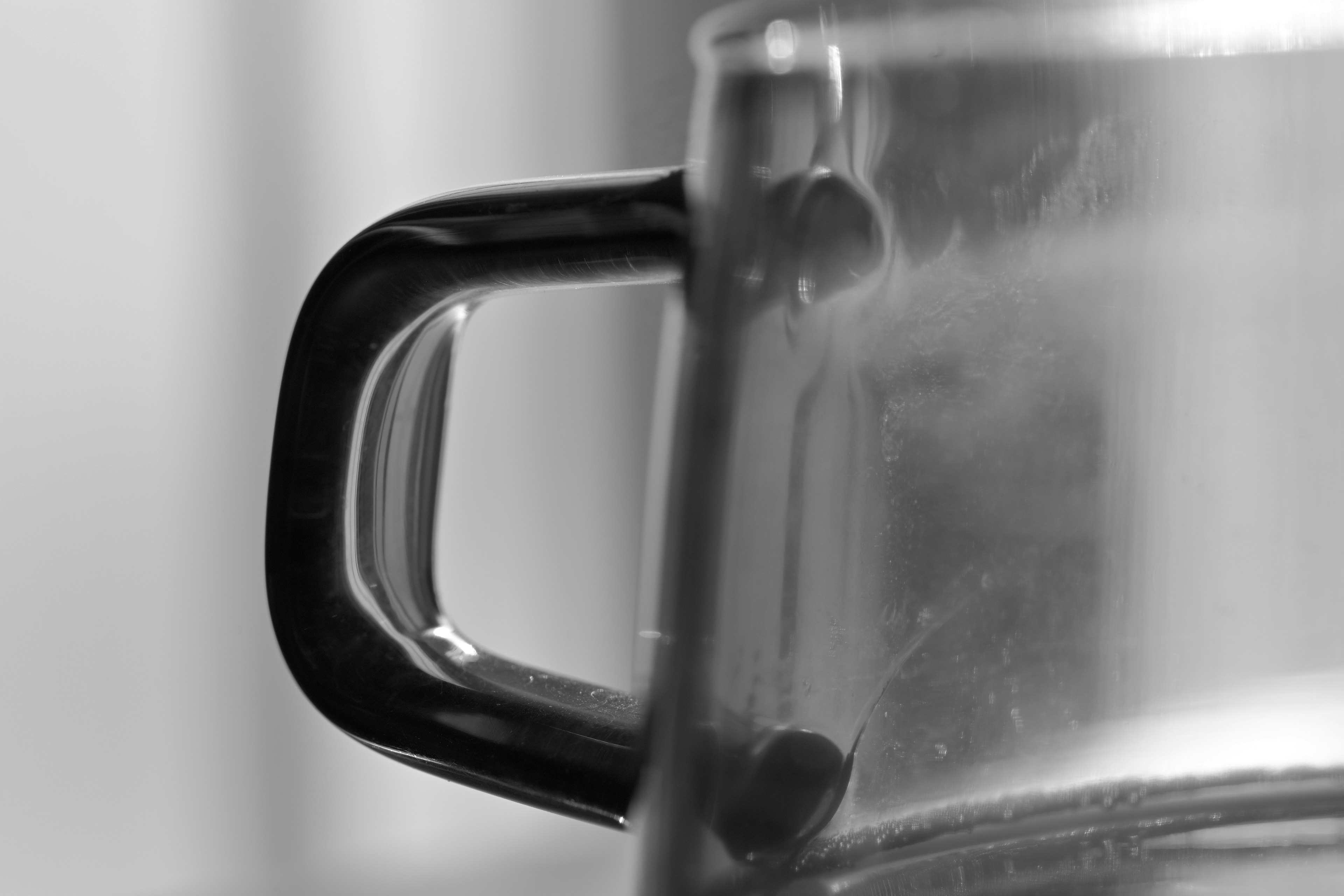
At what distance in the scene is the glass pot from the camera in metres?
0.09

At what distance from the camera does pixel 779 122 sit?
99 mm

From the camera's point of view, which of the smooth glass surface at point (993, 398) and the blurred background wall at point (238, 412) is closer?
the smooth glass surface at point (993, 398)

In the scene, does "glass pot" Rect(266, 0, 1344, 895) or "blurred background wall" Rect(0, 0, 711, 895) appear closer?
"glass pot" Rect(266, 0, 1344, 895)

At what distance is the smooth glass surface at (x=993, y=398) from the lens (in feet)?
0.31

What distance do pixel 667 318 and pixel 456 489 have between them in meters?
0.18

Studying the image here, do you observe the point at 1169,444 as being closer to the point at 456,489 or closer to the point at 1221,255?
the point at 1221,255

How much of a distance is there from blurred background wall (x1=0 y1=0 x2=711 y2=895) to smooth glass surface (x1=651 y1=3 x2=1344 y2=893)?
10cm

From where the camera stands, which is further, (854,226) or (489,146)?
(489,146)

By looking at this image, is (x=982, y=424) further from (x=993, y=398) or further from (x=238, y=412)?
(x=238, y=412)

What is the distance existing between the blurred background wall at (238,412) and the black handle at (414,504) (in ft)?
0.25

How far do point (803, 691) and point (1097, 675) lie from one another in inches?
0.8

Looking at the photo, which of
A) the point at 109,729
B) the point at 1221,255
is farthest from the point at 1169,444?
the point at 109,729

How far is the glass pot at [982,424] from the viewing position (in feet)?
0.31

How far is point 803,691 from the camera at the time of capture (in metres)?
0.10
